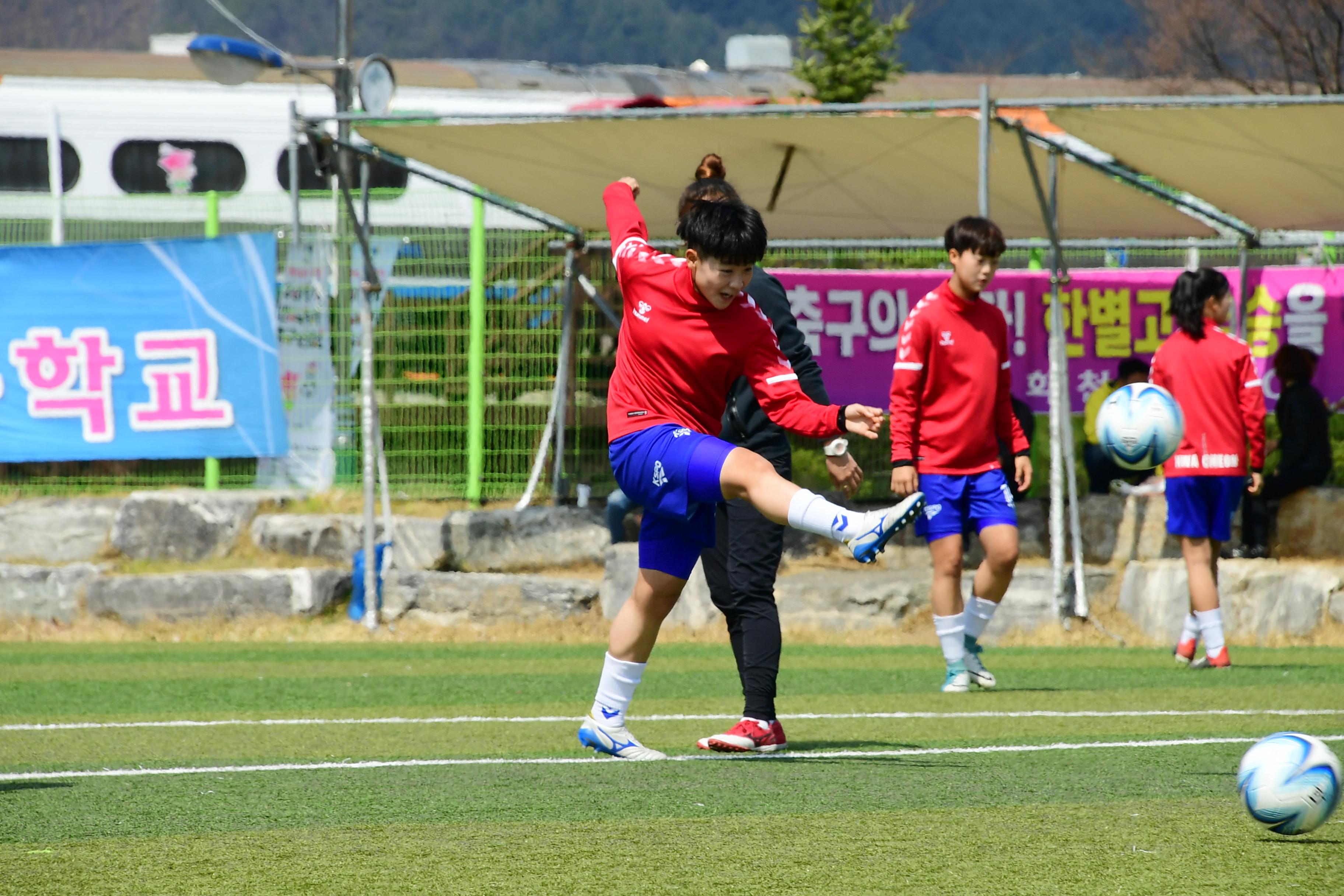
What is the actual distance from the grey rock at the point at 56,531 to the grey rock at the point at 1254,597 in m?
7.61

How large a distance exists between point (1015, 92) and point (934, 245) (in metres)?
18.1

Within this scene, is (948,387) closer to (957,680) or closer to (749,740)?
(957,680)

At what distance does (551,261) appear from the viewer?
12727 millimetres

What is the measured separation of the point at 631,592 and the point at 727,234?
243 inches

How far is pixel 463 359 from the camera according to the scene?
1255cm

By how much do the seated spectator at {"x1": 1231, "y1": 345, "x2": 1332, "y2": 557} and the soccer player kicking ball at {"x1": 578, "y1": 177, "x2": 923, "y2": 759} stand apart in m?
6.78

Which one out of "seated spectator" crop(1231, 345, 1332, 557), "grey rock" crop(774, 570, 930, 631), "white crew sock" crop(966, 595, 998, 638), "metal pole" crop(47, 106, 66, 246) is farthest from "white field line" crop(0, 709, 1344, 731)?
"metal pole" crop(47, 106, 66, 246)

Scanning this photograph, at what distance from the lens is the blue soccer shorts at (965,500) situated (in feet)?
24.2

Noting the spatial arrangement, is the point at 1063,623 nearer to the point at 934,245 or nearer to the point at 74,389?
the point at 934,245

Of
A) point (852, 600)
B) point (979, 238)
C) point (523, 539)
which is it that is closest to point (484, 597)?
point (523, 539)

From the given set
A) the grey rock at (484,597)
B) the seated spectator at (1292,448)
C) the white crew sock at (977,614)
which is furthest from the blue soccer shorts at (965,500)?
the seated spectator at (1292,448)

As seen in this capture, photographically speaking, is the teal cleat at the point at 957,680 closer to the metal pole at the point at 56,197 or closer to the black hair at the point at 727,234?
the black hair at the point at 727,234

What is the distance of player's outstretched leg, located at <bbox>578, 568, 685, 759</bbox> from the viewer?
5.41 meters

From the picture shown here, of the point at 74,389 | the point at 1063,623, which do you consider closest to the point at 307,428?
the point at 74,389
